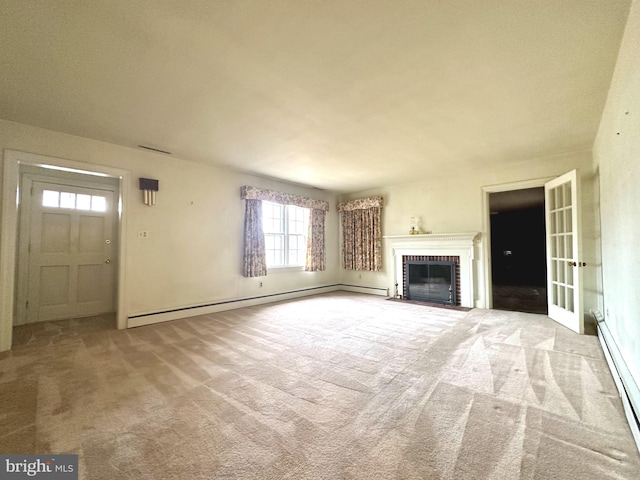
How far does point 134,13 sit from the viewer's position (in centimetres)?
153

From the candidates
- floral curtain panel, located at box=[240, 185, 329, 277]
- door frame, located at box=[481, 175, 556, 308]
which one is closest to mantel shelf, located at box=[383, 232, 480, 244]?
door frame, located at box=[481, 175, 556, 308]

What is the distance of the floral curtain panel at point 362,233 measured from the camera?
19.2ft

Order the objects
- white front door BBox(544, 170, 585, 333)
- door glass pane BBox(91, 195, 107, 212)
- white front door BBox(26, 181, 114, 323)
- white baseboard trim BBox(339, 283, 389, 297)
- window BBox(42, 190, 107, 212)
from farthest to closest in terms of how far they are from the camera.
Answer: white baseboard trim BBox(339, 283, 389, 297) → door glass pane BBox(91, 195, 107, 212) → window BBox(42, 190, 107, 212) → white front door BBox(26, 181, 114, 323) → white front door BBox(544, 170, 585, 333)

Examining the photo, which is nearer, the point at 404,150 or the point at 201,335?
the point at 201,335

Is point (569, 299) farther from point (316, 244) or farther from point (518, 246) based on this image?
point (518, 246)

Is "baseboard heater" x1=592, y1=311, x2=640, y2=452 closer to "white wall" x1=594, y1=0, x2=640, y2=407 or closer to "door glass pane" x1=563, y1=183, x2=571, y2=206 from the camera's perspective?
"white wall" x1=594, y1=0, x2=640, y2=407

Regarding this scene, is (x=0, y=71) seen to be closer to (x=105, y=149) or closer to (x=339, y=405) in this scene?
(x=105, y=149)

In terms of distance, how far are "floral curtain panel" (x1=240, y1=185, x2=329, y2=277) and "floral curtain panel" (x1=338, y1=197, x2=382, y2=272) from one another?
619 millimetres

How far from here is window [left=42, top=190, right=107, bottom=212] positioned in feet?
13.1

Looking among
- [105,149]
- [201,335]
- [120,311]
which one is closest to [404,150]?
[201,335]

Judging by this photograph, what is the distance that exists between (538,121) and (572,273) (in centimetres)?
204

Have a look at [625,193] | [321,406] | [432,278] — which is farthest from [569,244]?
[321,406]

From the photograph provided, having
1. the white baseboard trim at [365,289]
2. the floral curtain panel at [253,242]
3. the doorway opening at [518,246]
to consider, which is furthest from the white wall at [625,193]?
the doorway opening at [518,246]

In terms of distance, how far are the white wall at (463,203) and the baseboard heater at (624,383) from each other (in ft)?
5.21
